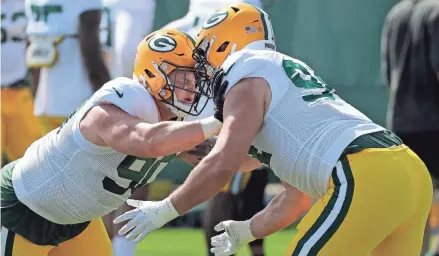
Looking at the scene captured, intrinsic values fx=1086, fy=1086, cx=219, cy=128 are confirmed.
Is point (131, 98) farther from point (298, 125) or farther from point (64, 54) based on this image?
point (64, 54)

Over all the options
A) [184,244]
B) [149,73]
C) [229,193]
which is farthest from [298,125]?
[184,244]

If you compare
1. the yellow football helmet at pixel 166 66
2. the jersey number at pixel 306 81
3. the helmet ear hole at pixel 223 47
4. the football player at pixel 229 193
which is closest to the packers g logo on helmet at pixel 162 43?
the yellow football helmet at pixel 166 66

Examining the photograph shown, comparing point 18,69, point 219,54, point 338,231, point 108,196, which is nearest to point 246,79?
point 219,54

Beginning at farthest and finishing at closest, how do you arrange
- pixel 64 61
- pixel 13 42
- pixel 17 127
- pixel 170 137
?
pixel 13 42, pixel 17 127, pixel 64 61, pixel 170 137

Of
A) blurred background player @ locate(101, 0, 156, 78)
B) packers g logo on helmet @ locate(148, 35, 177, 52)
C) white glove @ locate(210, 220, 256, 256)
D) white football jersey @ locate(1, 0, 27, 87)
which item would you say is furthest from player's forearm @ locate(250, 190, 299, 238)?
white football jersey @ locate(1, 0, 27, 87)

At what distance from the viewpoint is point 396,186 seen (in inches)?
125

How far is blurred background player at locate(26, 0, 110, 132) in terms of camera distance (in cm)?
550

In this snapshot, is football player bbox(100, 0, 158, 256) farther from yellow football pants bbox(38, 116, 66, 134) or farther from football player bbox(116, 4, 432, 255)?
football player bbox(116, 4, 432, 255)

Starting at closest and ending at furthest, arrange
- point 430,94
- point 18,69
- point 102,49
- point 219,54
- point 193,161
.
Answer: point 219,54, point 193,161, point 430,94, point 102,49, point 18,69

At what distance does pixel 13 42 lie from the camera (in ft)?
21.2

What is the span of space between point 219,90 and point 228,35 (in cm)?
28

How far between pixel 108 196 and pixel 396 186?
39.9 inches

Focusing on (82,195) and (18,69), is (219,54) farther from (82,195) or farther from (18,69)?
(18,69)

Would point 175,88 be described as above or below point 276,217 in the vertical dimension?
above
